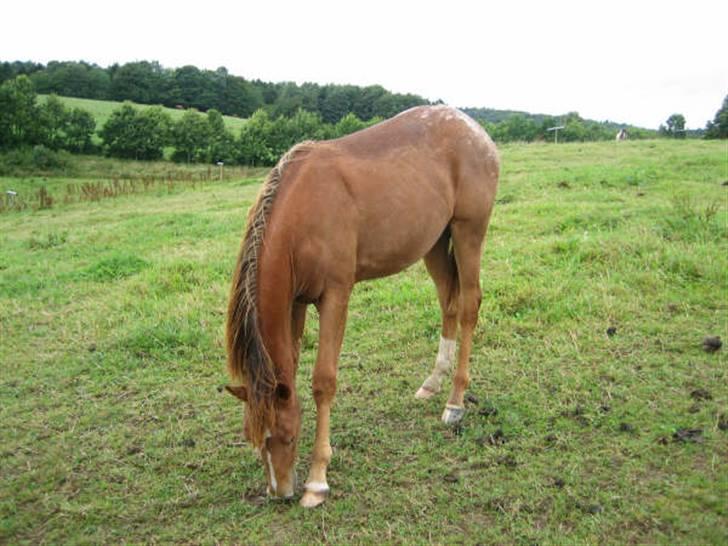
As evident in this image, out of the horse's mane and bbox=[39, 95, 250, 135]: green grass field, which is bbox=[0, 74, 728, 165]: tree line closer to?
bbox=[39, 95, 250, 135]: green grass field

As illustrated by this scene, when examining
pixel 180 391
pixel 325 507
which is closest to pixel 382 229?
pixel 325 507

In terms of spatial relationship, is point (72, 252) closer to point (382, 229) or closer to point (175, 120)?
point (382, 229)

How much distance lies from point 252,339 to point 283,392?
33 centimetres

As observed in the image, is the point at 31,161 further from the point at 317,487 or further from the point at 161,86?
the point at 317,487

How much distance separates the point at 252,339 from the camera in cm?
311

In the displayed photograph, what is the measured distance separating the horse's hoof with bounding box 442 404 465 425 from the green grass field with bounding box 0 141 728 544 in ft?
0.24

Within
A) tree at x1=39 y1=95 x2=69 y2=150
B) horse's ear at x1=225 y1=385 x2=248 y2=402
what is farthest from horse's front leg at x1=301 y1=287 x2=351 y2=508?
tree at x1=39 y1=95 x2=69 y2=150

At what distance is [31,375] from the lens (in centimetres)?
533

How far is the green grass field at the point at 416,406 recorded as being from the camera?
3113mm

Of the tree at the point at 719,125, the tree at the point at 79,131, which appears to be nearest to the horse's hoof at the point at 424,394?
the tree at the point at 719,125

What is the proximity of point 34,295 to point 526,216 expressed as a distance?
7066 millimetres

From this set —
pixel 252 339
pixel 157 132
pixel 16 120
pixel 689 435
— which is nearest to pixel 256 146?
pixel 157 132

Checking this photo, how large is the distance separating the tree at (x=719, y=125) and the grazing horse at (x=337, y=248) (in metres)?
29.8

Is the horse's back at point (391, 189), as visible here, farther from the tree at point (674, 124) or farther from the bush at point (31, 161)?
the tree at point (674, 124)
